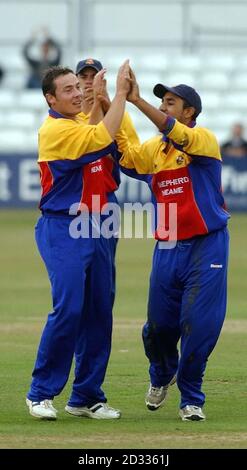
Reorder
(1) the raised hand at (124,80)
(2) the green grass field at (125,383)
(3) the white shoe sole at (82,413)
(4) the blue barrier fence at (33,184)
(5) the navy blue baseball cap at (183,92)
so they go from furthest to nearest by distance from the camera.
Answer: (4) the blue barrier fence at (33,184), (3) the white shoe sole at (82,413), (5) the navy blue baseball cap at (183,92), (1) the raised hand at (124,80), (2) the green grass field at (125,383)

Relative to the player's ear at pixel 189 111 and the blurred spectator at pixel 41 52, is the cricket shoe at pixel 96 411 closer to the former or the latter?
the player's ear at pixel 189 111

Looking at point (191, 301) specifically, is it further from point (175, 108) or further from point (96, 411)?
point (175, 108)

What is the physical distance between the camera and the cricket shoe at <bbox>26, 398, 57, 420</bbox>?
8516 mm

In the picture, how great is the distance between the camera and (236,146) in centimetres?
2705

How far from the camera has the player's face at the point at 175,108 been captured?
8.72 metres

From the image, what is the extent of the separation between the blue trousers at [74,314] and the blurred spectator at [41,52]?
2109 cm

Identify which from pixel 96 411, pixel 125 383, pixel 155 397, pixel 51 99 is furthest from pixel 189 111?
pixel 125 383

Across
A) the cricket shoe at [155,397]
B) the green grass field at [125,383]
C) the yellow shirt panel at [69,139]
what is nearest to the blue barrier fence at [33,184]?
the green grass field at [125,383]

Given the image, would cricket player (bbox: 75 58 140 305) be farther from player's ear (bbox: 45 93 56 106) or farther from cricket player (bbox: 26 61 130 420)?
player's ear (bbox: 45 93 56 106)

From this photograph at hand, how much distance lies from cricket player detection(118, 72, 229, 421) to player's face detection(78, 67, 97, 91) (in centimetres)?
79

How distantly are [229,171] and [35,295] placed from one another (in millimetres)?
11952

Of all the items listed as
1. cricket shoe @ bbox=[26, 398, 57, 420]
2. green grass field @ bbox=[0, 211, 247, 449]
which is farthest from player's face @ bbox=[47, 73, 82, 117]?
green grass field @ bbox=[0, 211, 247, 449]

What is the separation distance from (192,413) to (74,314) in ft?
3.28
